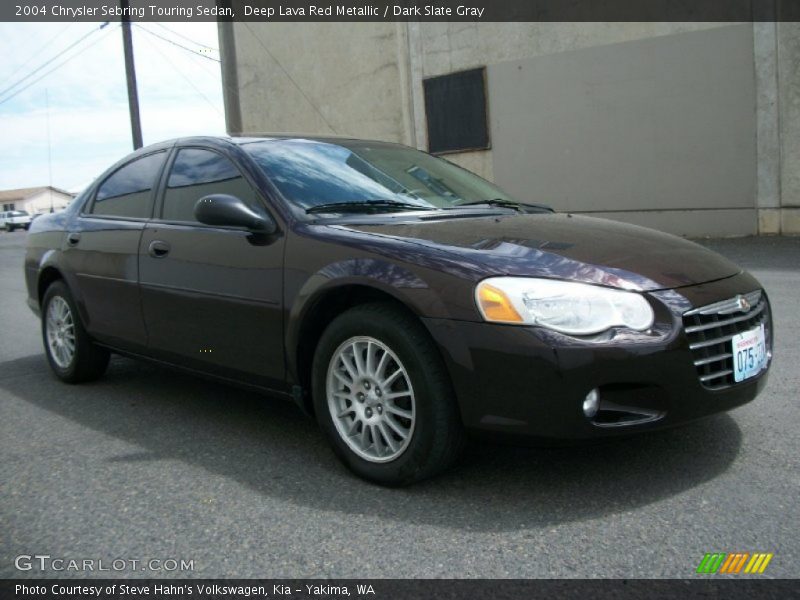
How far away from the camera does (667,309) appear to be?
9.99ft

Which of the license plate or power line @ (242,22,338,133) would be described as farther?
power line @ (242,22,338,133)

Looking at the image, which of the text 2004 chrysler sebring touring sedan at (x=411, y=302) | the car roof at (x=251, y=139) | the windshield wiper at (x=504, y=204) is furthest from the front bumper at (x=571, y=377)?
the car roof at (x=251, y=139)

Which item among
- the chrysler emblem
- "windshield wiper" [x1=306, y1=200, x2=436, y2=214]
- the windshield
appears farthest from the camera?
the windshield

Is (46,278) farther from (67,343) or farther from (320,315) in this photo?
(320,315)

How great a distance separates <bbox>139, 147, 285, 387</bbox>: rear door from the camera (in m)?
3.79

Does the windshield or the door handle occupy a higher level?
the windshield

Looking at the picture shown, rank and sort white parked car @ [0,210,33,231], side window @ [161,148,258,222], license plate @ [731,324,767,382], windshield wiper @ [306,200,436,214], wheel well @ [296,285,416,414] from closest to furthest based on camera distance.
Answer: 1. license plate @ [731,324,767,382]
2. wheel well @ [296,285,416,414]
3. windshield wiper @ [306,200,436,214]
4. side window @ [161,148,258,222]
5. white parked car @ [0,210,33,231]

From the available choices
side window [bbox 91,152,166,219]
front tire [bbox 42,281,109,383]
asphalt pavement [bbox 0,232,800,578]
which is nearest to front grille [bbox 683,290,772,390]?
asphalt pavement [bbox 0,232,800,578]

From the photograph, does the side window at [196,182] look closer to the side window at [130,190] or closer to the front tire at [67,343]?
the side window at [130,190]

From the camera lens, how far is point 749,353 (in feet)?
10.8

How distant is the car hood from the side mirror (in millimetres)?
388

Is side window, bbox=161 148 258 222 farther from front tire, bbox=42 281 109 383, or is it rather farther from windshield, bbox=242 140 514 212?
front tire, bbox=42 281 109 383

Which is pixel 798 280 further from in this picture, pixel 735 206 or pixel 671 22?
pixel 671 22

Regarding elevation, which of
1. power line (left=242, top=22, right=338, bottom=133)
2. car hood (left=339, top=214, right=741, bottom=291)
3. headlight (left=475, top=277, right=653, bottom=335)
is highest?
power line (left=242, top=22, right=338, bottom=133)
